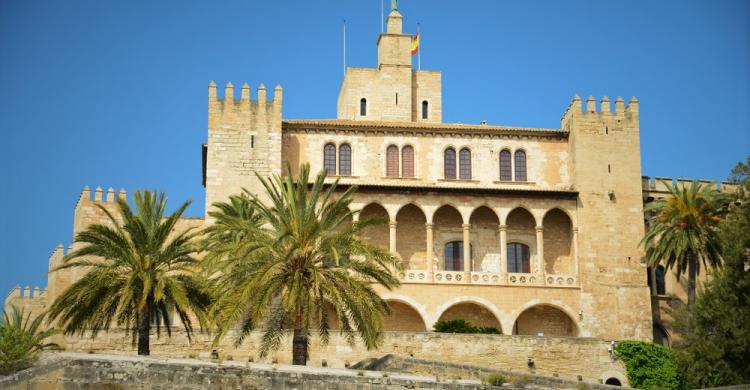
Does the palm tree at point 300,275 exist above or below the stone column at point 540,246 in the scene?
below

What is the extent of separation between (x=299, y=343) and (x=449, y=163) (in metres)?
19.4

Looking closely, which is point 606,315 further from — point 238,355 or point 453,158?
point 238,355

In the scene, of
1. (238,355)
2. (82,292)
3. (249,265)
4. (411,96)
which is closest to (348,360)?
(238,355)

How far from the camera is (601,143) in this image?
164ft

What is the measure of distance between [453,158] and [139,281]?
804 inches

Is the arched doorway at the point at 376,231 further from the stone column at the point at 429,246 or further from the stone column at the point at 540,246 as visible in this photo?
the stone column at the point at 540,246

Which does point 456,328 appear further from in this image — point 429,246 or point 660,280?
point 660,280

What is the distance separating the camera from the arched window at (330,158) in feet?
163

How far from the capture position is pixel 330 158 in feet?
163

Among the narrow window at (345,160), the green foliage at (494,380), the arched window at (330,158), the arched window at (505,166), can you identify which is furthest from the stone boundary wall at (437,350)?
the arched window at (330,158)

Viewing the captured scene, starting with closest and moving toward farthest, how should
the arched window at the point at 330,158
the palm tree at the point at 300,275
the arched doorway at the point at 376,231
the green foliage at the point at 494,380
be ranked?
the green foliage at the point at 494,380 → the palm tree at the point at 300,275 → the arched doorway at the point at 376,231 → the arched window at the point at 330,158

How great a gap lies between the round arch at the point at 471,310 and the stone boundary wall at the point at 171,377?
63.7 ft

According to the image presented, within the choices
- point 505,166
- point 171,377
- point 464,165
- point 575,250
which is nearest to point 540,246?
point 575,250

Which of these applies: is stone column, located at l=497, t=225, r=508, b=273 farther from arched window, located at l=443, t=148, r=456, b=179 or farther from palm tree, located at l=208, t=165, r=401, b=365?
palm tree, located at l=208, t=165, r=401, b=365
